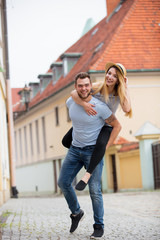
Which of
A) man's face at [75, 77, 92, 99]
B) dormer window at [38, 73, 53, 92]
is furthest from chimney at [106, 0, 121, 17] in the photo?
man's face at [75, 77, 92, 99]

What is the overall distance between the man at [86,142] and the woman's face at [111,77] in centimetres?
21

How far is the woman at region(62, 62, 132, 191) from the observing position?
550cm

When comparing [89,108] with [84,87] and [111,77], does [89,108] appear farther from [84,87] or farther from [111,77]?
[111,77]

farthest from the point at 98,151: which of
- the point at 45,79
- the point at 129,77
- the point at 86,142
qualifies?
the point at 45,79

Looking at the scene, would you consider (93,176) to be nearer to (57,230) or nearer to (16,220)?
(57,230)

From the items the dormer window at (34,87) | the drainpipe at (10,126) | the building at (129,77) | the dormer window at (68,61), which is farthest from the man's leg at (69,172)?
the dormer window at (34,87)

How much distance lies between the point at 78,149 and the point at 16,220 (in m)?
2.51

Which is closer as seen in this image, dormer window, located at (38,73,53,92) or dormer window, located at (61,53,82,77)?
dormer window, located at (61,53,82,77)

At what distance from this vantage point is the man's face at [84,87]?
558 centimetres

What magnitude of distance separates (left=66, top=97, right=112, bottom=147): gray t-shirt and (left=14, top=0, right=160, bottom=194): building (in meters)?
14.4

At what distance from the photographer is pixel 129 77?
2402cm

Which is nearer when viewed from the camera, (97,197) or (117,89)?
(117,89)

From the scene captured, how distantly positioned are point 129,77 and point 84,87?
18601mm

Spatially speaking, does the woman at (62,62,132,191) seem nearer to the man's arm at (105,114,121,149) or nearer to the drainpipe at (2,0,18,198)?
the man's arm at (105,114,121,149)
